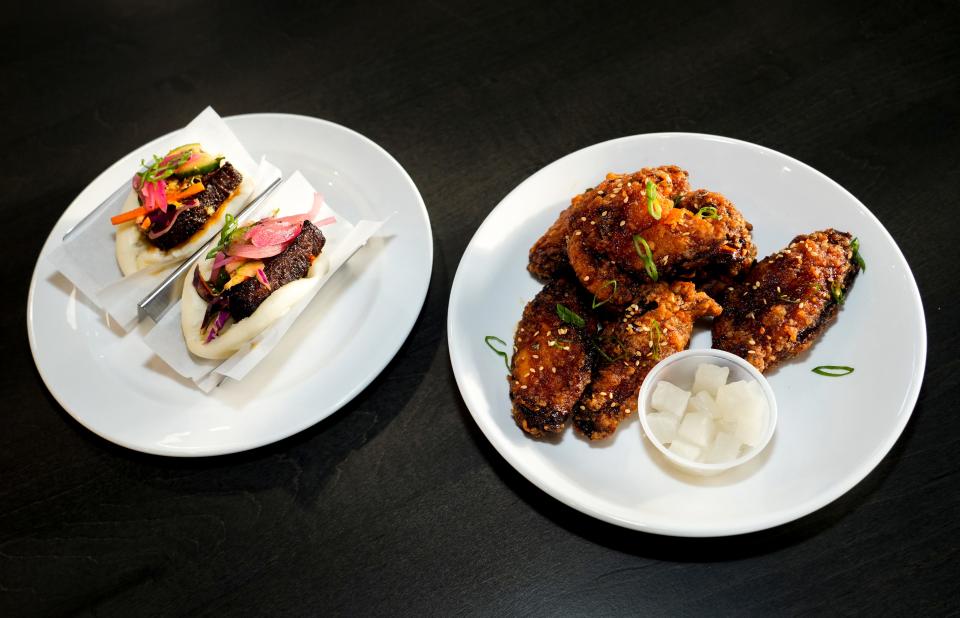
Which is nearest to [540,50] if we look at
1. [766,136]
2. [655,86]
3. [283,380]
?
[655,86]

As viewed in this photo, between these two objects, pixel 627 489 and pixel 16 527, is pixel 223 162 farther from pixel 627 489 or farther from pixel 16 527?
pixel 627 489

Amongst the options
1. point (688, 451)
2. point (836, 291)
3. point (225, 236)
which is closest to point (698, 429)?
point (688, 451)

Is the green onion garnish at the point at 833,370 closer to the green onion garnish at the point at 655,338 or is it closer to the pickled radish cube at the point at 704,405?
the pickled radish cube at the point at 704,405

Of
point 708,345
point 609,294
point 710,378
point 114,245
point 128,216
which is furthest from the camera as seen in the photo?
point 114,245

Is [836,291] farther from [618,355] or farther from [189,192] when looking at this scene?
[189,192]

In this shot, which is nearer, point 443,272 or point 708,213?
point 708,213

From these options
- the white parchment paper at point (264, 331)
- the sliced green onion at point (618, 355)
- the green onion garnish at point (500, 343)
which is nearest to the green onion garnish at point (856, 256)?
the sliced green onion at point (618, 355)
